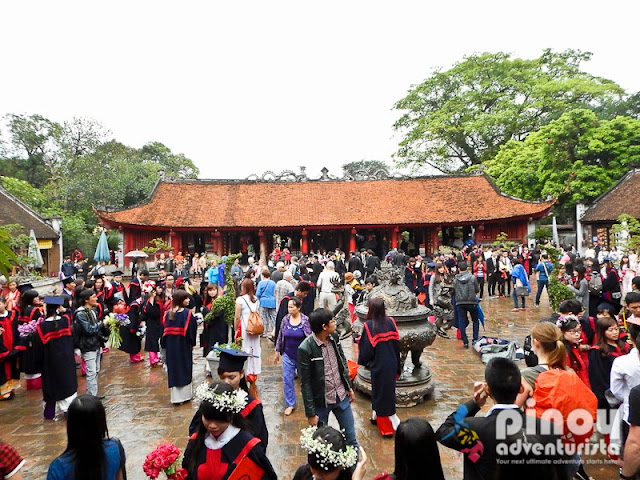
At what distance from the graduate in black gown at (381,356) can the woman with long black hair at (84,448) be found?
2.66 m

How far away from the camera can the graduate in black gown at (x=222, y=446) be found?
2359 mm

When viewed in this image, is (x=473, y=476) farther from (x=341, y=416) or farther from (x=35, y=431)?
(x=35, y=431)

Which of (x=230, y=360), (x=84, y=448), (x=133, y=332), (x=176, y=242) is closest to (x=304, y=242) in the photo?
(x=176, y=242)

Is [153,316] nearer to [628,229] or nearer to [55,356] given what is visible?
[55,356]

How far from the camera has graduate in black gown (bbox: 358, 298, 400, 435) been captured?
4297 mm

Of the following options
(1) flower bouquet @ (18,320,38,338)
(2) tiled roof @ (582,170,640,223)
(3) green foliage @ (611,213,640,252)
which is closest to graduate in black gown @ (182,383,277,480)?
(1) flower bouquet @ (18,320,38,338)

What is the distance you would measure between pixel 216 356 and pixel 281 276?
3.38m

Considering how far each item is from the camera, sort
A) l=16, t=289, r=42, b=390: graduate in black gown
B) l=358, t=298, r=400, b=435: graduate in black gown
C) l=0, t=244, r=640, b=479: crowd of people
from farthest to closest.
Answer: l=16, t=289, r=42, b=390: graduate in black gown, l=358, t=298, r=400, b=435: graduate in black gown, l=0, t=244, r=640, b=479: crowd of people

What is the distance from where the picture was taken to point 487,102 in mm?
34906

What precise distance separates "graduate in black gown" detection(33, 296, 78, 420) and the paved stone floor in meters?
0.32

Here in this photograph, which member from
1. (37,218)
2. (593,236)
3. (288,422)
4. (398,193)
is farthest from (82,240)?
(593,236)

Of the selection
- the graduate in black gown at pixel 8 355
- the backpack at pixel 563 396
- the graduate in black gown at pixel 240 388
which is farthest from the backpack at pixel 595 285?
Answer: the graduate in black gown at pixel 8 355

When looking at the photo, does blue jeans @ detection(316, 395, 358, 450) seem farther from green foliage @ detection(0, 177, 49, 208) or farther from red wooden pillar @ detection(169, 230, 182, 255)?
green foliage @ detection(0, 177, 49, 208)

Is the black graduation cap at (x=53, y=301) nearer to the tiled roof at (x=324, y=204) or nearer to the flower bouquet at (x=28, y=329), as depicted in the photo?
the flower bouquet at (x=28, y=329)
